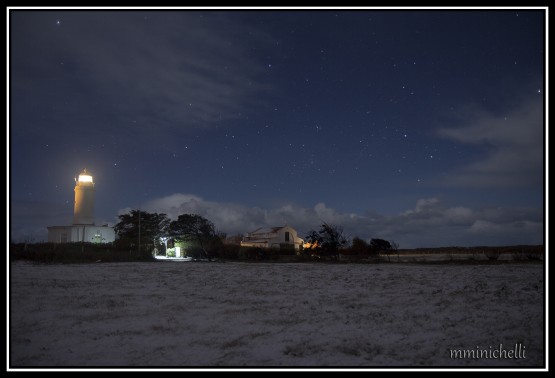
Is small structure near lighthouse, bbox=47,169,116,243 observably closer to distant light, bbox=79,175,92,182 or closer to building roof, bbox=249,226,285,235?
distant light, bbox=79,175,92,182

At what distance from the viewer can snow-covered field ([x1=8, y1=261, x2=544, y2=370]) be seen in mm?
6289

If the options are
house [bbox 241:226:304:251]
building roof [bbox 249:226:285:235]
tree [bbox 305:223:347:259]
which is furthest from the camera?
building roof [bbox 249:226:285:235]

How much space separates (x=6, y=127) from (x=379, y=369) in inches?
257

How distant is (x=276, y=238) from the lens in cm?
5825

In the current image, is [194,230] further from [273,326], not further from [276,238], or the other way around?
[273,326]

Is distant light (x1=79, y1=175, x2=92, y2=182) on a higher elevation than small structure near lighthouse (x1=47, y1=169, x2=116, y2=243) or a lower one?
higher

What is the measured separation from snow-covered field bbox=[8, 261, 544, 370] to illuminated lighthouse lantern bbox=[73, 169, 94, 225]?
124 ft

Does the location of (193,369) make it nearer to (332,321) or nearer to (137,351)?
(137,351)

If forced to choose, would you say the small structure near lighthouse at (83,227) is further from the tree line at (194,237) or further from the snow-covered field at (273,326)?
the snow-covered field at (273,326)

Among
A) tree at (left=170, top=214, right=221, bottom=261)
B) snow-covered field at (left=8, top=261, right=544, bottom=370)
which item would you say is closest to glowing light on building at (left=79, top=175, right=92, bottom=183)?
tree at (left=170, top=214, right=221, bottom=261)

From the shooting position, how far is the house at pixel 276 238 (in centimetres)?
5791

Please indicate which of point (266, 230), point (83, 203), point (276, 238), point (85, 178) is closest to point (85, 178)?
point (85, 178)

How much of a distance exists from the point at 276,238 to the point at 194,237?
46.0ft

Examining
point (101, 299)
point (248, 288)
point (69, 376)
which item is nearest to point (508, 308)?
point (248, 288)
